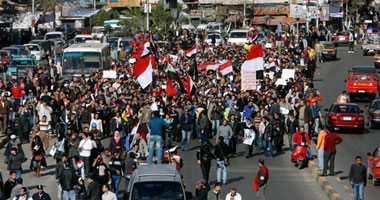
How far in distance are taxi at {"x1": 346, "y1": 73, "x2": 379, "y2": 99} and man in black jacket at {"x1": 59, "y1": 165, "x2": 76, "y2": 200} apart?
23.1m

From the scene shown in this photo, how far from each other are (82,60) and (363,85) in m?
14.5

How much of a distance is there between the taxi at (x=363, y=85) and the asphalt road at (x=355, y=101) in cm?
66

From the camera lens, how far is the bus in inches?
1622

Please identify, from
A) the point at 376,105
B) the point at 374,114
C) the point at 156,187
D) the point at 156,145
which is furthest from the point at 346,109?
the point at 156,187

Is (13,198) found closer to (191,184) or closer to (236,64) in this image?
(191,184)

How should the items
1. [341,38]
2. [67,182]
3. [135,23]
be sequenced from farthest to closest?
[341,38], [135,23], [67,182]

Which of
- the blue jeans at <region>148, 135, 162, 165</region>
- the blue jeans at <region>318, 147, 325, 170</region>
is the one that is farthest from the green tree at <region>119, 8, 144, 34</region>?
the blue jeans at <region>318, 147, 325, 170</region>

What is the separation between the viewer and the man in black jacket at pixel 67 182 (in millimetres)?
18750

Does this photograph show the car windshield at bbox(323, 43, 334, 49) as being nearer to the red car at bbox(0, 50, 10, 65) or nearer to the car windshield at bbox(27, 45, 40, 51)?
the car windshield at bbox(27, 45, 40, 51)

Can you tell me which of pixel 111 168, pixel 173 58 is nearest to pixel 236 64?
pixel 173 58

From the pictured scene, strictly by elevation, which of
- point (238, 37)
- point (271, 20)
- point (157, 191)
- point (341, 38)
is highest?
point (271, 20)

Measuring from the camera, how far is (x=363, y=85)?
39.0 metres

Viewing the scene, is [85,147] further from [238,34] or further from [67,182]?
[238,34]

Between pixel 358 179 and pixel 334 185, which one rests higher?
pixel 358 179
